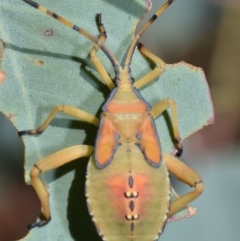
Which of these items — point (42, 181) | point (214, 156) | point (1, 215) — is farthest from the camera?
point (214, 156)

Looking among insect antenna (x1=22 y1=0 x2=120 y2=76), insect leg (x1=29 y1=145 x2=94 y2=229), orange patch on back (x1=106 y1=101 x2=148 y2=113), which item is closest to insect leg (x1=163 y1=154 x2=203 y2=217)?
orange patch on back (x1=106 y1=101 x2=148 y2=113)

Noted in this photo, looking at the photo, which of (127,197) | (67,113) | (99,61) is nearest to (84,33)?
(99,61)

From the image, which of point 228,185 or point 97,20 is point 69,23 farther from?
point 228,185

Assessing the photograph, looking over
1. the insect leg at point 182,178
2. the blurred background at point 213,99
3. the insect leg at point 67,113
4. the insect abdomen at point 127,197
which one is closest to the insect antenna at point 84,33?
the insect leg at point 67,113

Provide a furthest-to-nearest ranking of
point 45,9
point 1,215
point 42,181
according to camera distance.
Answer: point 1,215
point 42,181
point 45,9

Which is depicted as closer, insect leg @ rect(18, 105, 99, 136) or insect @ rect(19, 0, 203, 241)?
insect @ rect(19, 0, 203, 241)

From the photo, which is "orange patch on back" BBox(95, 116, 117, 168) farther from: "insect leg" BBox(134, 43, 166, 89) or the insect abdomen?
"insect leg" BBox(134, 43, 166, 89)

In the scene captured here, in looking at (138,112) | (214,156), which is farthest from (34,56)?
(214,156)
